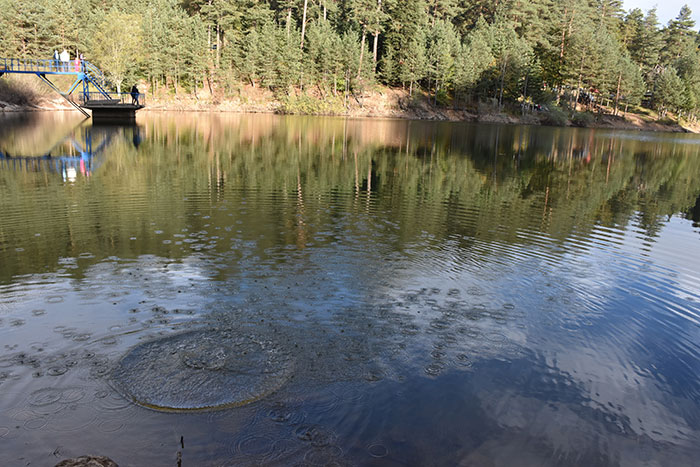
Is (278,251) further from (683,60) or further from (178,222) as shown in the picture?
(683,60)

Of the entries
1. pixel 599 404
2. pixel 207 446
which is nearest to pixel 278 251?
pixel 207 446

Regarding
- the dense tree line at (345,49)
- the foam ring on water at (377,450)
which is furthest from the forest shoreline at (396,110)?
the foam ring on water at (377,450)

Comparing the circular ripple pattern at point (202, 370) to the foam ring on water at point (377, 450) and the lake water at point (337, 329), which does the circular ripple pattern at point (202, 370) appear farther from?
the foam ring on water at point (377, 450)

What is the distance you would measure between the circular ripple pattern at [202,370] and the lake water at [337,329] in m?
0.04

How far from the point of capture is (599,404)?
7.11 metres

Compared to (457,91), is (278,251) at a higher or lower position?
lower

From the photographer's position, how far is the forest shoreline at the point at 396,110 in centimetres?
8031

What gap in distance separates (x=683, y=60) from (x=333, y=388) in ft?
435

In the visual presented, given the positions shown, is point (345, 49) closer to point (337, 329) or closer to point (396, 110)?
point (396, 110)

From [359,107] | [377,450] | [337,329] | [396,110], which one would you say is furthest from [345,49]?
[377,450]

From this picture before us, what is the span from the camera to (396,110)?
8800 cm

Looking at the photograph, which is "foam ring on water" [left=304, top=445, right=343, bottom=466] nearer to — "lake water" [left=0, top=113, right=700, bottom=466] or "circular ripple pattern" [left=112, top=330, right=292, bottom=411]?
"lake water" [left=0, top=113, right=700, bottom=466]

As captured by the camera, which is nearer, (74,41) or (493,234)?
(493,234)

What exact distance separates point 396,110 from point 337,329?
8356cm
